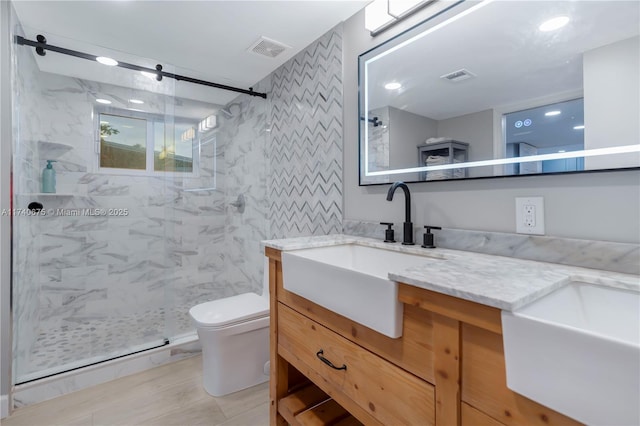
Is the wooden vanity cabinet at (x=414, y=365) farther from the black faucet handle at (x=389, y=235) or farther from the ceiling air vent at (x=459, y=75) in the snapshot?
the ceiling air vent at (x=459, y=75)

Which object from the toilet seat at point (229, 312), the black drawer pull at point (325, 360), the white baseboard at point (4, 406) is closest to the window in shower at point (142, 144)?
the toilet seat at point (229, 312)

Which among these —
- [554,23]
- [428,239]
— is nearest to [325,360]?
[428,239]

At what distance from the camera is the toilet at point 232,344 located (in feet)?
5.65

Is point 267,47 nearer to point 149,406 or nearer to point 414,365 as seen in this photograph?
point 414,365

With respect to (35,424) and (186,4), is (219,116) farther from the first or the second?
(35,424)

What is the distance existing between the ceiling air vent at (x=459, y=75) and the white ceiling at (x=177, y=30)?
68cm

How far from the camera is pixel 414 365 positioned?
79 cm

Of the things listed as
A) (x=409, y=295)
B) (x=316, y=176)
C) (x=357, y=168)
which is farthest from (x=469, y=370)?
(x=316, y=176)

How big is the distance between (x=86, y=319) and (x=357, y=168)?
250cm

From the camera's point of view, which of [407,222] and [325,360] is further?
[407,222]

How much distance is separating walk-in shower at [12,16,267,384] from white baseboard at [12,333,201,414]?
3.4 inches

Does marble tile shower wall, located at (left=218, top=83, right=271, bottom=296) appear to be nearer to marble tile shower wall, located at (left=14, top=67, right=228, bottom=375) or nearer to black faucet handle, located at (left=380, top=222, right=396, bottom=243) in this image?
marble tile shower wall, located at (left=14, top=67, right=228, bottom=375)

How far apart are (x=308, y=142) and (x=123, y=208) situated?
1781 millimetres

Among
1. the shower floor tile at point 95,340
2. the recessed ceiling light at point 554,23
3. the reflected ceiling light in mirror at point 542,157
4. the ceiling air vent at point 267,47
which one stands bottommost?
the shower floor tile at point 95,340
